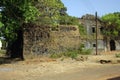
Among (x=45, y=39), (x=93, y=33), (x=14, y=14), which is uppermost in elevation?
(x=14, y=14)

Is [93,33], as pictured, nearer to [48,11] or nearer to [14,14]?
[48,11]

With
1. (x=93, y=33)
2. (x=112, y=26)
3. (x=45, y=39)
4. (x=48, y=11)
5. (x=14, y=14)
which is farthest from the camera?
(x=112, y=26)

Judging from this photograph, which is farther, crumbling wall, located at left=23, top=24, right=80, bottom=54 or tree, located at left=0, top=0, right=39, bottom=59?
crumbling wall, located at left=23, top=24, right=80, bottom=54

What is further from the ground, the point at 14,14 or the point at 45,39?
the point at 14,14

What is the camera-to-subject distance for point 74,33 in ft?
130

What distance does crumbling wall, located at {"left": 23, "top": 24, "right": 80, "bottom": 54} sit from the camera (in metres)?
35.2

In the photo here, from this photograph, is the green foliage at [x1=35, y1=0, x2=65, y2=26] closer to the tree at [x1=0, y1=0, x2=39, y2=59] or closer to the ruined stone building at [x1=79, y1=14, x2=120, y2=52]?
the tree at [x1=0, y1=0, x2=39, y2=59]

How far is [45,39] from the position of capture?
36.0m

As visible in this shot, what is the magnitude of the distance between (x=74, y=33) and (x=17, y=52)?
7.64 meters

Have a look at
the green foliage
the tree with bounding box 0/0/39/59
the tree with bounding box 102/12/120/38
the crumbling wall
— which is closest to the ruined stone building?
the tree with bounding box 102/12/120/38

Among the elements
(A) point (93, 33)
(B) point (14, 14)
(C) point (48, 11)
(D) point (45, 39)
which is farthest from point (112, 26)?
(B) point (14, 14)

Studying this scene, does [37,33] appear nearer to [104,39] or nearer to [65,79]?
[65,79]

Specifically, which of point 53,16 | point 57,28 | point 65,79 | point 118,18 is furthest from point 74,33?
point 118,18

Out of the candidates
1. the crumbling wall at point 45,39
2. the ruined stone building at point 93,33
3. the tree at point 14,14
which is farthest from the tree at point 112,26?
the tree at point 14,14
